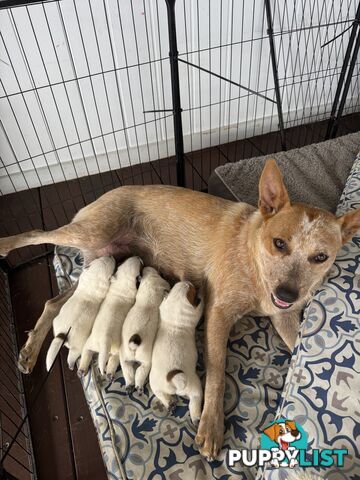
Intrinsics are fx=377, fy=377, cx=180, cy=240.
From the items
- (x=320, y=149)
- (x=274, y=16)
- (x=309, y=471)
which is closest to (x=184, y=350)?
(x=309, y=471)

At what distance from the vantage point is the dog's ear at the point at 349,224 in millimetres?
1517

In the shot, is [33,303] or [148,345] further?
[33,303]

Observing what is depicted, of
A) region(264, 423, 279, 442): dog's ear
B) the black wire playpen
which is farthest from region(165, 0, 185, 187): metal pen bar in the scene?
region(264, 423, 279, 442): dog's ear

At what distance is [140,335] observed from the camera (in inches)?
63.5

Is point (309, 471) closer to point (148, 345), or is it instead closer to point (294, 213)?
point (148, 345)

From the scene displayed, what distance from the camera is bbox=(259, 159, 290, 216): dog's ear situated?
1574 mm

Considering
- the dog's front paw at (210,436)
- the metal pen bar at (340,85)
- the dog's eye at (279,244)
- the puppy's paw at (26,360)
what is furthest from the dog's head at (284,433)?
the metal pen bar at (340,85)

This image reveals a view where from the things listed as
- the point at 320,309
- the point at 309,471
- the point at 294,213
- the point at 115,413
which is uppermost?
the point at 294,213

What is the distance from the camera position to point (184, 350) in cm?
160

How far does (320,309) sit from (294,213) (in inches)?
16.4

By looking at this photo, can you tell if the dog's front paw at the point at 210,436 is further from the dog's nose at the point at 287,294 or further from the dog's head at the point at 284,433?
the dog's nose at the point at 287,294

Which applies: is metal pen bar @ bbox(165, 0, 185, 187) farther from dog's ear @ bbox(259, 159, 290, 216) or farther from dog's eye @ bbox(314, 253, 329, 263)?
dog's eye @ bbox(314, 253, 329, 263)

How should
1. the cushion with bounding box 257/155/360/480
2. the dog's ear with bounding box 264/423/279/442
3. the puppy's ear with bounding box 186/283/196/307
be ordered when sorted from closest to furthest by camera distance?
the cushion with bounding box 257/155/360/480, the dog's ear with bounding box 264/423/279/442, the puppy's ear with bounding box 186/283/196/307

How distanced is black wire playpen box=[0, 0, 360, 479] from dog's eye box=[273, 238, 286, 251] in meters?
1.16
